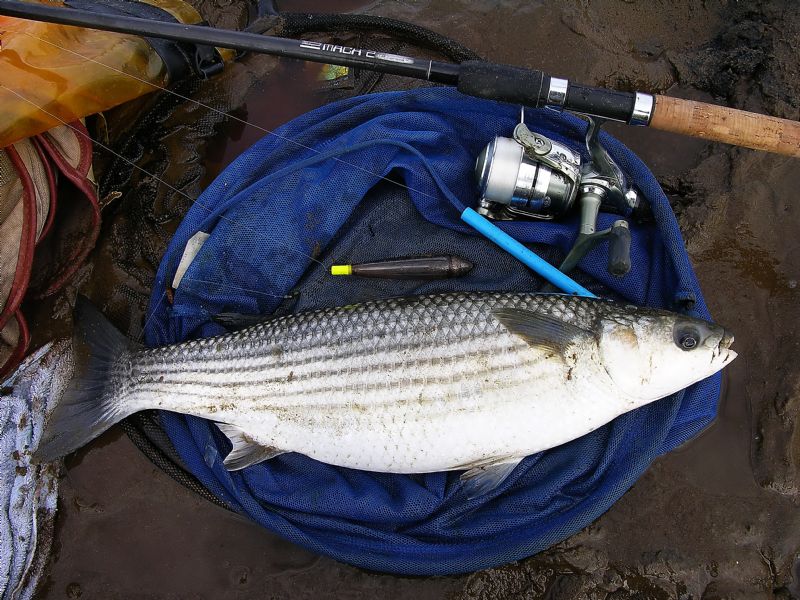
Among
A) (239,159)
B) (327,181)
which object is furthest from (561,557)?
(239,159)

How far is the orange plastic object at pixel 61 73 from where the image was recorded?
282 centimetres

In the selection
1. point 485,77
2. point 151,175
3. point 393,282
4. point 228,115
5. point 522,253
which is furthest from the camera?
point 228,115

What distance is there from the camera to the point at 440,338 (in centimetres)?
277

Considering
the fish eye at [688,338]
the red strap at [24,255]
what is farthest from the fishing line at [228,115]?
the fish eye at [688,338]

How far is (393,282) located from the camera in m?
3.28

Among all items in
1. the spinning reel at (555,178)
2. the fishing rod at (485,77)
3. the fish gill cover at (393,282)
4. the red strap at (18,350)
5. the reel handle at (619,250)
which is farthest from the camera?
the red strap at (18,350)

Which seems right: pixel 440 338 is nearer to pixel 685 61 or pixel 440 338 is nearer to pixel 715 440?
pixel 715 440

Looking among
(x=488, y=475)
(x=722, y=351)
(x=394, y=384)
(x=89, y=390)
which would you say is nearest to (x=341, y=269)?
(x=394, y=384)

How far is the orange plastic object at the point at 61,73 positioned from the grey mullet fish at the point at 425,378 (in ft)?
4.70

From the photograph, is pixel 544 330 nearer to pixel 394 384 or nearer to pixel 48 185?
pixel 394 384

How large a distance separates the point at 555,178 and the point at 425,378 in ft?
4.39

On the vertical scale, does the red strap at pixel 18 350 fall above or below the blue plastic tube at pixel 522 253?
below

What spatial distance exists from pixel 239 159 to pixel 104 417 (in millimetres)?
1773

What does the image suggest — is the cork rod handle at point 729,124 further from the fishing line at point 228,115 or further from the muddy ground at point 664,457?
the fishing line at point 228,115
